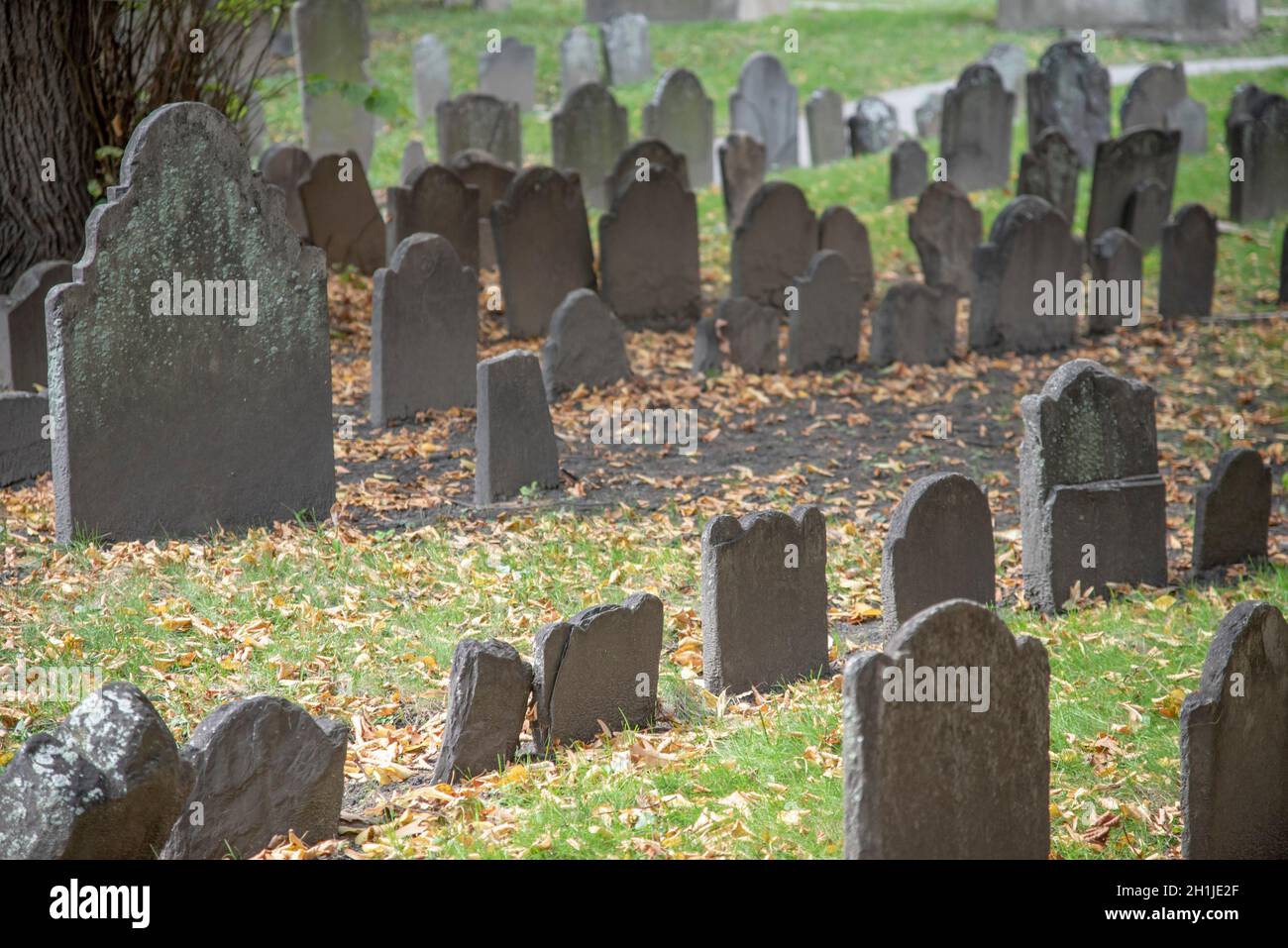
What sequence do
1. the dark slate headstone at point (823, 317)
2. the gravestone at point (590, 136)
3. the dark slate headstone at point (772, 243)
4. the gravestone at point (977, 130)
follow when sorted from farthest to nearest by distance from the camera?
the gravestone at point (977, 130), the gravestone at point (590, 136), the dark slate headstone at point (772, 243), the dark slate headstone at point (823, 317)

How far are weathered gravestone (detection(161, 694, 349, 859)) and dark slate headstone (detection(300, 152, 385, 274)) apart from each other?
8.93 metres

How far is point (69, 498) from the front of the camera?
6.80 metres

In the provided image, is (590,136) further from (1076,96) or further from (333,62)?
(1076,96)

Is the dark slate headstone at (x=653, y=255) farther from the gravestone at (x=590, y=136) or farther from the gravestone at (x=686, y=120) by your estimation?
the gravestone at (x=686, y=120)

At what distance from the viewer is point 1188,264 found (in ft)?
42.4

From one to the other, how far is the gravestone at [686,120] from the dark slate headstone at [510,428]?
420 inches

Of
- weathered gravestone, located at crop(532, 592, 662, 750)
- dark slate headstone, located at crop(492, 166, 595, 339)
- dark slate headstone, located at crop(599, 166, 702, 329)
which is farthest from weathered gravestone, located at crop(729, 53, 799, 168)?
weathered gravestone, located at crop(532, 592, 662, 750)

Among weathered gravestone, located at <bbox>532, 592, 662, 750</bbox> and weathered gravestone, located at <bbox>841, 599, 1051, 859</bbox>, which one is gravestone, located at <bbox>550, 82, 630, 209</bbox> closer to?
weathered gravestone, located at <bbox>532, 592, 662, 750</bbox>

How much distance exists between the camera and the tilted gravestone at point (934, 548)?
5895 mm

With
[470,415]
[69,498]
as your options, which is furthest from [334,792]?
[470,415]

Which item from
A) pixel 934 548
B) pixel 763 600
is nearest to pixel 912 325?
pixel 934 548

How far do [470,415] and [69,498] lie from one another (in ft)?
10.6

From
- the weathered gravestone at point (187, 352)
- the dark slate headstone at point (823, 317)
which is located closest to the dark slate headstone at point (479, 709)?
the weathered gravestone at point (187, 352)

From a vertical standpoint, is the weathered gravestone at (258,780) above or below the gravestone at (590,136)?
below
